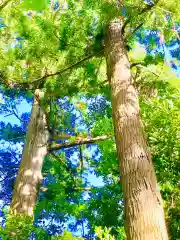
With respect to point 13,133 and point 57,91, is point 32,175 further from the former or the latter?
point 13,133

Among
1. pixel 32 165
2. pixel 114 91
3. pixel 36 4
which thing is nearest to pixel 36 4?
pixel 36 4

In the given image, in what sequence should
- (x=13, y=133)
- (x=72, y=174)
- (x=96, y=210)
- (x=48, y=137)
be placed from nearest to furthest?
(x=48, y=137) < (x=96, y=210) < (x=72, y=174) < (x=13, y=133)

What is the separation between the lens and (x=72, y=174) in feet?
29.9

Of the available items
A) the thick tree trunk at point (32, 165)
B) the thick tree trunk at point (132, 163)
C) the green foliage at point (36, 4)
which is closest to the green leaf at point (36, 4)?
the green foliage at point (36, 4)

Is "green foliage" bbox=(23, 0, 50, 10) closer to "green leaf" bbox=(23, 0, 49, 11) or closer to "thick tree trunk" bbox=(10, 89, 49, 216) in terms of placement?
"green leaf" bbox=(23, 0, 49, 11)

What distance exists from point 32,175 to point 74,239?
3259 mm

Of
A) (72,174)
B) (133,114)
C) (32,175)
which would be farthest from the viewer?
(72,174)

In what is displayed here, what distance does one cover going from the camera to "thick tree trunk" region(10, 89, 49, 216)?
5.55 meters

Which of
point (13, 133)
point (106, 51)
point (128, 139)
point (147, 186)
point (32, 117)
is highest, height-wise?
point (13, 133)

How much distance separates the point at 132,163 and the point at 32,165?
3.74 metres

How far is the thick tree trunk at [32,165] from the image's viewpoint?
5555mm

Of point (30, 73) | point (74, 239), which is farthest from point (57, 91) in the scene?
point (74, 239)

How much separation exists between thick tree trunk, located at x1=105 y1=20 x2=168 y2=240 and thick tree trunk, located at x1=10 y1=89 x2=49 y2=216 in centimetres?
236

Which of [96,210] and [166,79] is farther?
[96,210]
